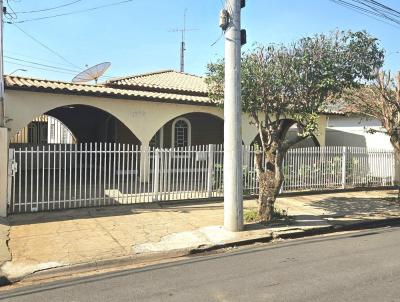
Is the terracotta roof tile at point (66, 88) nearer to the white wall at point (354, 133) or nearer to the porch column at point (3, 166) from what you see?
the porch column at point (3, 166)

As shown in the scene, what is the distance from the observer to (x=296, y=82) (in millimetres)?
9672

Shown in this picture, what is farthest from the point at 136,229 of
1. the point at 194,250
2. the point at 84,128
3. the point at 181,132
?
the point at 84,128

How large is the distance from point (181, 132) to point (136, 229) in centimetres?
1030

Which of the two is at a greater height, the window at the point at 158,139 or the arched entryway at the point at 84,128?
the arched entryway at the point at 84,128

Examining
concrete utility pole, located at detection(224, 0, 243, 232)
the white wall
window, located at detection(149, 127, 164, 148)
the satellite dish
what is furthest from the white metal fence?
the satellite dish

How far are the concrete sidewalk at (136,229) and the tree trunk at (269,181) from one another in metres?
0.59

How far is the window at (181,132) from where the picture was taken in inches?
724

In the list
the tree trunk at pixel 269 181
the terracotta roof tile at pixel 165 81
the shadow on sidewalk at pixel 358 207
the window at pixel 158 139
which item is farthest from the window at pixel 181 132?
the tree trunk at pixel 269 181

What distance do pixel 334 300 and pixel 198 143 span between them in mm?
14517

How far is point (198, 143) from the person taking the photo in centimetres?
1898

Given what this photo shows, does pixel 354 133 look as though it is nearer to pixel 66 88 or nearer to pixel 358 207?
pixel 358 207

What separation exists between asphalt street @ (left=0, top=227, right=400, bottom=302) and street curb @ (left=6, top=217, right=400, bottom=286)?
1.42ft

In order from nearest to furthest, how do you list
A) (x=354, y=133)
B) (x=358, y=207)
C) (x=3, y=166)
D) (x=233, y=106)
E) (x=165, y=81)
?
1. (x=233, y=106)
2. (x=3, y=166)
3. (x=358, y=207)
4. (x=165, y=81)
5. (x=354, y=133)

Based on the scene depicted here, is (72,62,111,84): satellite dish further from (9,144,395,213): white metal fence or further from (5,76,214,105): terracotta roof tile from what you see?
(9,144,395,213): white metal fence
